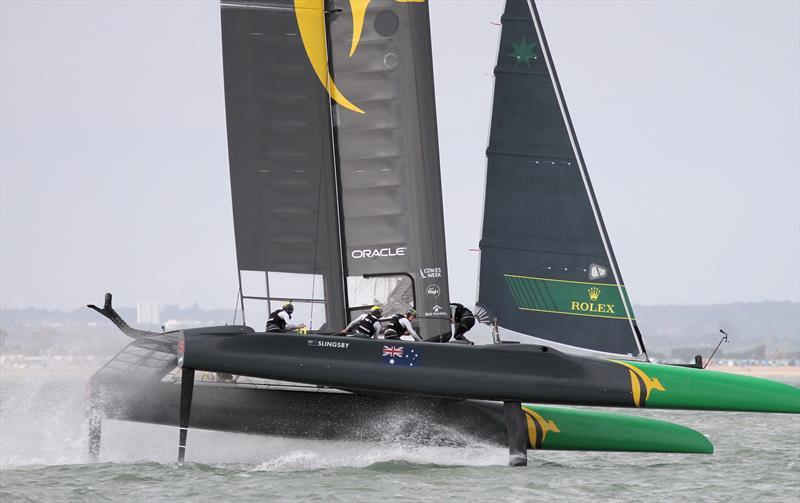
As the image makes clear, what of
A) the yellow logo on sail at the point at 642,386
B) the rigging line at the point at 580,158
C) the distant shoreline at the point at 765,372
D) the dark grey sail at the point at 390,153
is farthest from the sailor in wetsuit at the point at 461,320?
the distant shoreline at the point at 765,372

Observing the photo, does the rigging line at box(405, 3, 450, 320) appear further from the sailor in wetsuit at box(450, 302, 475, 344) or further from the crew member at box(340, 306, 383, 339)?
the crew member at box(340, 306, 383, 339)

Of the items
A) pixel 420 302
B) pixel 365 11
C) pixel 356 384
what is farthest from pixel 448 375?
pixel 365 11

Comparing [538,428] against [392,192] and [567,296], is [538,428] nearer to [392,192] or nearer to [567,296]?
[567,296]

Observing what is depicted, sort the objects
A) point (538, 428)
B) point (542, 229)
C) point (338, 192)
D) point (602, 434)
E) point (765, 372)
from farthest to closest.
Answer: point (765, 372), point (338, 192), point (542, 229), point (602, 434), point (538, 428)

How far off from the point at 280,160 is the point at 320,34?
1.50m

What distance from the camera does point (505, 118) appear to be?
47.6 ft

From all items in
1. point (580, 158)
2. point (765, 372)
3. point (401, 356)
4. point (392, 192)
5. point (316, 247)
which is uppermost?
point (580, 158)

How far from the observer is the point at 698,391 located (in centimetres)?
1284

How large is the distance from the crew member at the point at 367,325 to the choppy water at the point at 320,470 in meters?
1.18

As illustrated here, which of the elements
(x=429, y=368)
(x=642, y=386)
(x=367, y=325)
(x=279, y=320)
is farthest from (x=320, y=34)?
(x=642, y=386)

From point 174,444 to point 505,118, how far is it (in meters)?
5.35

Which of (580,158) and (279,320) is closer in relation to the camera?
(279,320)

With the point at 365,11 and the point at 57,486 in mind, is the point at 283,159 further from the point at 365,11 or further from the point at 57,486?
the point at 57,486

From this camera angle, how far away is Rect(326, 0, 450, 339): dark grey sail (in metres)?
14.4
